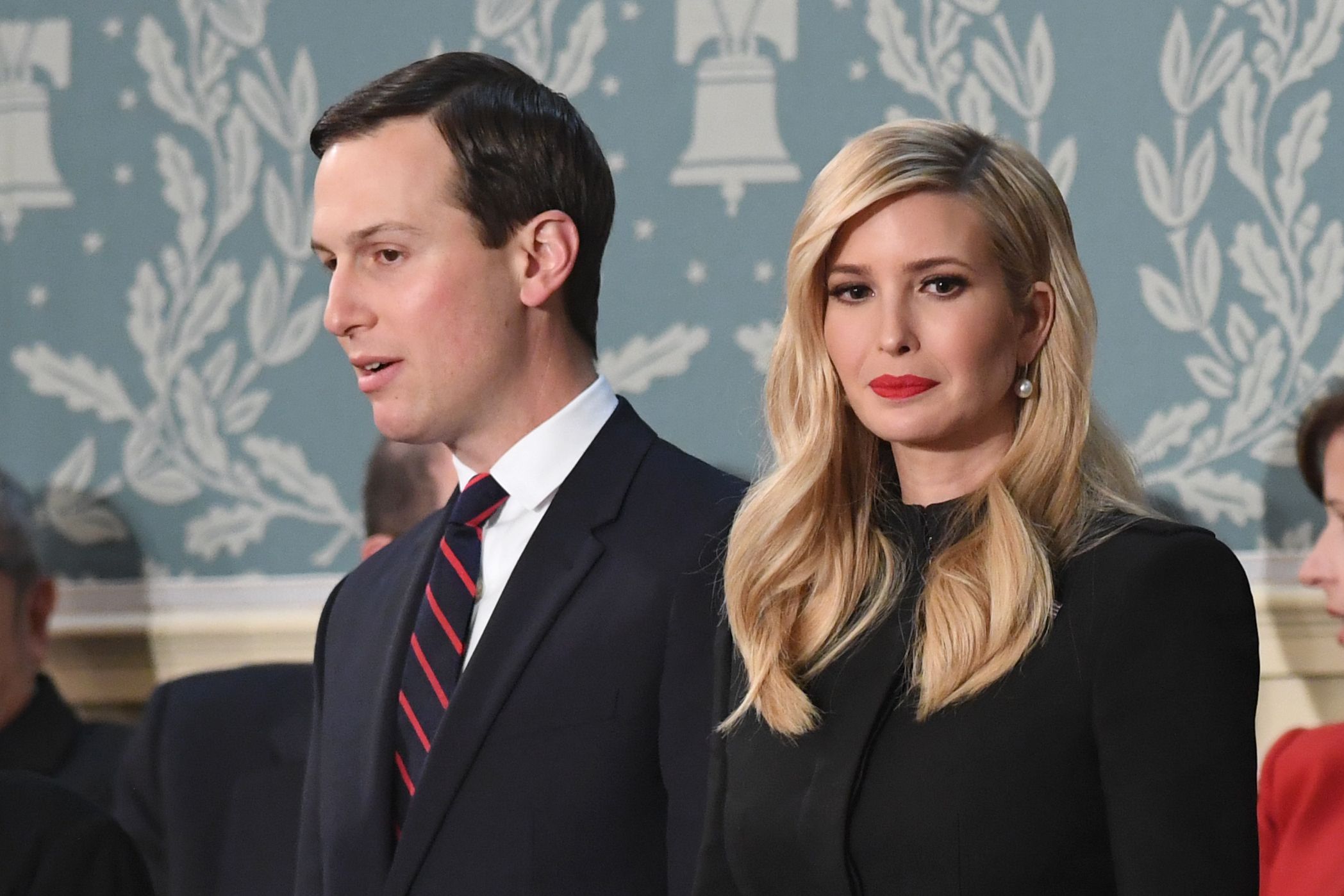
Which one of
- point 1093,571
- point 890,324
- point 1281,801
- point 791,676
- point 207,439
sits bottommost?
point 1281,801

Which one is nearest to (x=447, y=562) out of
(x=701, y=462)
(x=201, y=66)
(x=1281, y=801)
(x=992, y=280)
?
(x=701, y=462)

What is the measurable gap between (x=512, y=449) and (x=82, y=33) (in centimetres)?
166

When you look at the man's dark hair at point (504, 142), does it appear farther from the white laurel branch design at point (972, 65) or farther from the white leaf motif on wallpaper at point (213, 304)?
the white leaf motif on wallpaper at point (213, 304)

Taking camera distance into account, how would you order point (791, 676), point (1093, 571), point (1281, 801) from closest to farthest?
point (1093, 571) → point (791, 676) → point (1281, 801)

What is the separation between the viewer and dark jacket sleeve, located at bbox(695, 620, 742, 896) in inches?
53.3

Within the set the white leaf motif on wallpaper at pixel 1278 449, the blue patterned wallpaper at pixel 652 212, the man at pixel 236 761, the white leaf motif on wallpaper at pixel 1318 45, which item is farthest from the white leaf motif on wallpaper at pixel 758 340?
the white leaf motif on wallpaper at pixel 1318 45

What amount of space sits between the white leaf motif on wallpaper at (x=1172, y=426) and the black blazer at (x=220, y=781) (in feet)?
3.82

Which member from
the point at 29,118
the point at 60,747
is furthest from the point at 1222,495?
the point at 29,118

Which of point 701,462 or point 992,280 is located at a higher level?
point 992,280

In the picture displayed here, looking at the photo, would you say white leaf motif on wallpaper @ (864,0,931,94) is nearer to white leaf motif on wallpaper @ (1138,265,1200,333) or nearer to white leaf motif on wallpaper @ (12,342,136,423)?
white leaf motif on wallpaper @ (1138,265,1200,333)

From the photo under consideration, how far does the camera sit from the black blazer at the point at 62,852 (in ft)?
5.66

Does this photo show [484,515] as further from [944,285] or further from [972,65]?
[972,65]

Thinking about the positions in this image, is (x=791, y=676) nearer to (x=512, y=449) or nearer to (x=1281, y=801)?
(x=512, y=449)

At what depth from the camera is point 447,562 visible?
149cm
